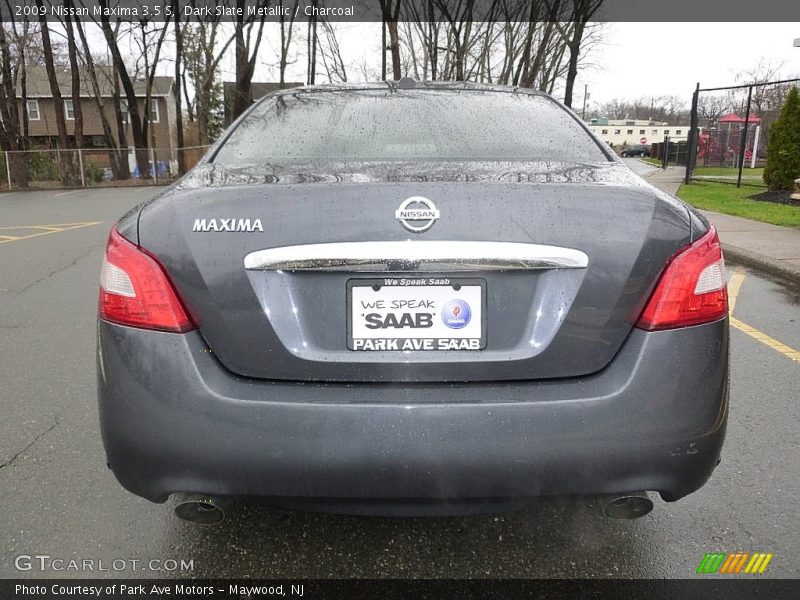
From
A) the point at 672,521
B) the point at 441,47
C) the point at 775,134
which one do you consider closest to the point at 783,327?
the point at 672,521

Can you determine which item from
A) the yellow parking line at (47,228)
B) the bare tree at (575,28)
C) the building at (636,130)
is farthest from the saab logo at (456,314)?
the building at (636,130)

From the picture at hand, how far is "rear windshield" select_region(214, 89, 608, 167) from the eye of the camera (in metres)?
2.31

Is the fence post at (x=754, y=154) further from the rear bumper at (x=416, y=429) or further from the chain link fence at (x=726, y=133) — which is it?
the rear bumper at (x=416, y=429)

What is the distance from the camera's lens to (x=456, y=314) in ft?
5.45

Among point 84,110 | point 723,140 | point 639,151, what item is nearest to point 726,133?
point 723,140

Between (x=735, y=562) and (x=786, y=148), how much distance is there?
14.4 m

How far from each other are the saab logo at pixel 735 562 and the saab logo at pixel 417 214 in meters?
1.48

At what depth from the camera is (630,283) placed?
5.43 ft

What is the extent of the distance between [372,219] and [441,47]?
32.7 meters

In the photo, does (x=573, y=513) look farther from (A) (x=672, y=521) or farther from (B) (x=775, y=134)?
(B) (x=775, y=134)

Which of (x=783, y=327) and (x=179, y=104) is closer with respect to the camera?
(x=783, y=327)

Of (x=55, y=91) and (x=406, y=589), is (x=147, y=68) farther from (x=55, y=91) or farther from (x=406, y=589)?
(x=406, y=589)

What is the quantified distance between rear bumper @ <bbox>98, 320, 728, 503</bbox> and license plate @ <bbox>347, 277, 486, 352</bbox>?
12 cm

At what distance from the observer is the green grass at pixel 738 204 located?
10494 millimetres
